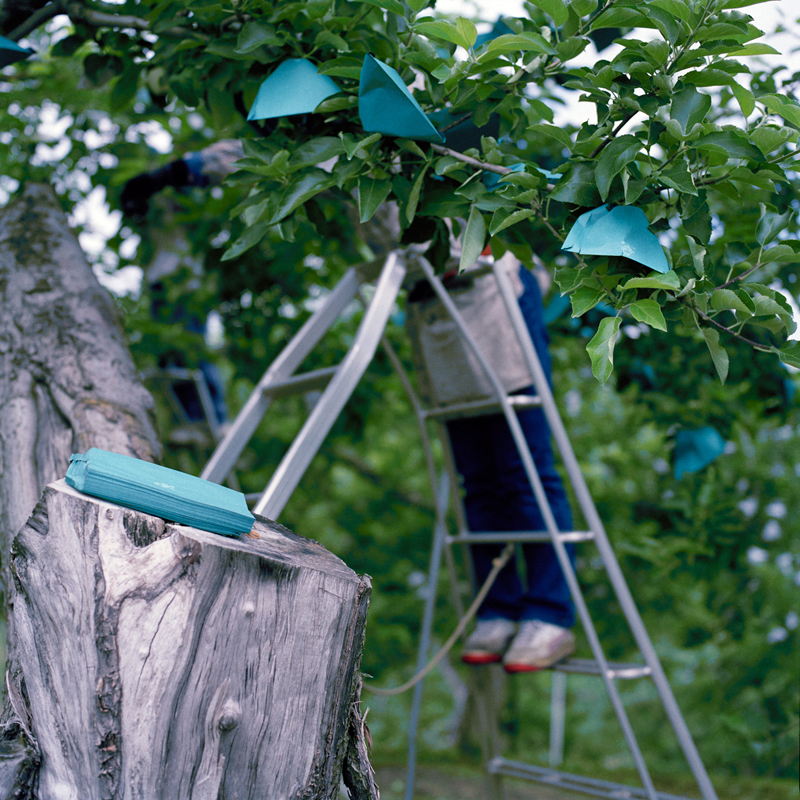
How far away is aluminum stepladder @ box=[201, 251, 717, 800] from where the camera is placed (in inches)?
63.4

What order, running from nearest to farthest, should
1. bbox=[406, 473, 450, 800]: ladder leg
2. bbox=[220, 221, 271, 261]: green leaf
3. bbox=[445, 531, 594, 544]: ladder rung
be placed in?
bbox=[220, 221, 271, 261]: green leaf
bbox=[445, 531, 594, 544]: ladder rung
bbox=[406, 473, 450, 800]: ladder leg

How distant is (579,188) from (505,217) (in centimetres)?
13

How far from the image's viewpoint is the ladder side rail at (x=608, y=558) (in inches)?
65.9

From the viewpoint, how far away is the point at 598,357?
101cm

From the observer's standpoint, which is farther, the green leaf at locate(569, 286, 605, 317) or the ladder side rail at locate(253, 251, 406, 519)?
the ladder side rail at locate(253, 251, 406, 519)

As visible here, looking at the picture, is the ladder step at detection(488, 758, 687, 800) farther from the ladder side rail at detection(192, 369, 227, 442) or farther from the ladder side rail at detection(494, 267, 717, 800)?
the ladder side rail at detection(192, 369, 227, 442)

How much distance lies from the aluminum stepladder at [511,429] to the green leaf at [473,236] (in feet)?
1.64

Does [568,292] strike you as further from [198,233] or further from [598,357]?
[198,233]

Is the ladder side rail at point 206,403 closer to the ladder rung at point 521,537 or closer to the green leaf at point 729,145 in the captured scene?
the ladder rung at point 521,537

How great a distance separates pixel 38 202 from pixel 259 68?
1.02 meters

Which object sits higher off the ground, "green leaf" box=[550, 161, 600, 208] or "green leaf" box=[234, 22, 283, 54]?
"green leaf" box=[234, 22, 283, 54]

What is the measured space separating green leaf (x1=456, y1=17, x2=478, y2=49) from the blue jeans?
1.17m

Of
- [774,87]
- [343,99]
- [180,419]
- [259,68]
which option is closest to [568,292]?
[343,99]

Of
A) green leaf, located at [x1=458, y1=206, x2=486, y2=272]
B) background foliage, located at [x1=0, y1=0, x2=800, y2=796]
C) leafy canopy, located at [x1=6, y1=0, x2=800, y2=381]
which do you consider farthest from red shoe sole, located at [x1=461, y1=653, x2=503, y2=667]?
green leaf, located at [x1=458, y1=206, x2=486, y2=272]
